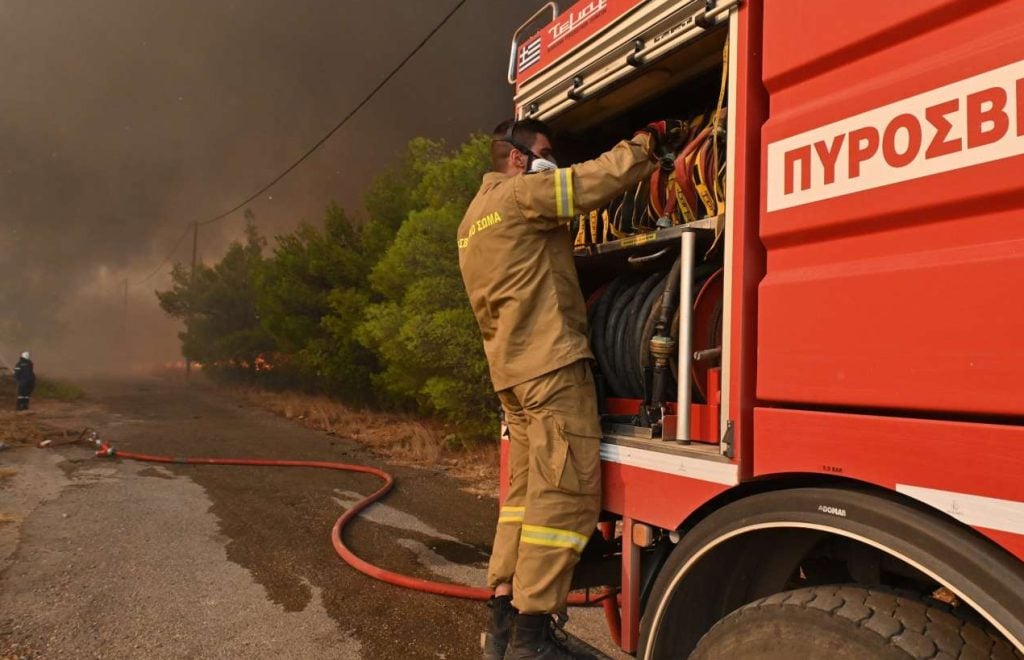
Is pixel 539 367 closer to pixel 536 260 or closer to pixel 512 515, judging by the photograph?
pixel 536 260

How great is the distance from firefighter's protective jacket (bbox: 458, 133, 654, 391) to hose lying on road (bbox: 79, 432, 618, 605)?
3.00ft

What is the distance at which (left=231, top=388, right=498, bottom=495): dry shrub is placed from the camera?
854 centimetres

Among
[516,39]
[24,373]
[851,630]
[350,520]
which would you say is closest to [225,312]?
[24,373]

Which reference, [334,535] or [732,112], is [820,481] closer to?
[732,112]

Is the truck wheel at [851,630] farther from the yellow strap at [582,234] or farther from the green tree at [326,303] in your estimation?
the green tree at [326,303]

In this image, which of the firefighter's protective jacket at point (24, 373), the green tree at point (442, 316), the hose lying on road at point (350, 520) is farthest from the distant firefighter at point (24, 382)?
the green tree at point (442, 316)

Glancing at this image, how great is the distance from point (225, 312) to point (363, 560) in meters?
25.0

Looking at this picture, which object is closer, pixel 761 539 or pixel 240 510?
pixel 761 539

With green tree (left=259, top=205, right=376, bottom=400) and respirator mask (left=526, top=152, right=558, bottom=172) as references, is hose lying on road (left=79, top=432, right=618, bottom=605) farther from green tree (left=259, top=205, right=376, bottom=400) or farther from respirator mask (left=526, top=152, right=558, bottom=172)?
green tree (left=259, top=205, right=376, bottom=400)

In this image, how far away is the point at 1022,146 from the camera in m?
1.21

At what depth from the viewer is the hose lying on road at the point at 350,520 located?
11.2ft

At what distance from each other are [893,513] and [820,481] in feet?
0.69

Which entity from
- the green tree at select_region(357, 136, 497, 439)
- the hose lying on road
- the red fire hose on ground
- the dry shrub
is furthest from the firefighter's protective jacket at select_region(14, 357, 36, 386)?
the green tree at select_region(357, 136, 497, 439)

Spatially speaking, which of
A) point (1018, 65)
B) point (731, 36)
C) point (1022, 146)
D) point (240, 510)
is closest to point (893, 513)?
point (1022, 146)
